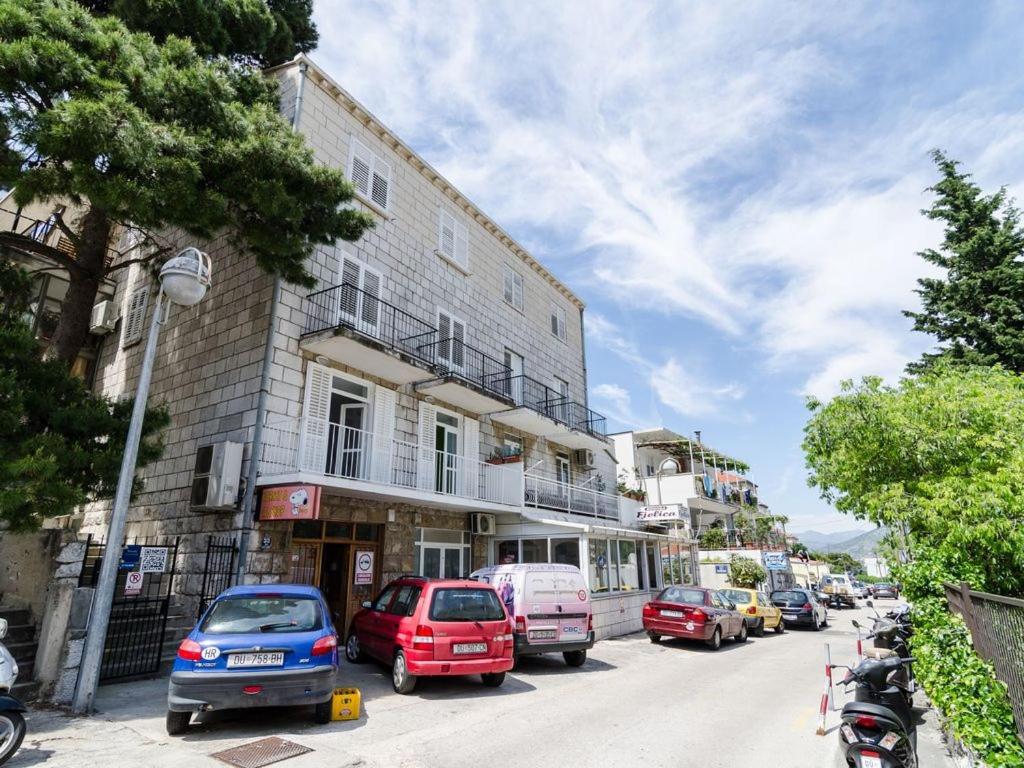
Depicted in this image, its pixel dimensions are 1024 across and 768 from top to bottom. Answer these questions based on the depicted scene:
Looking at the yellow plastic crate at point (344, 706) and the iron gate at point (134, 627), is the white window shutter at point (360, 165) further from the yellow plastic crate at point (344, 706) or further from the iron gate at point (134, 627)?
the yellow plastic crate at point (344, 706)

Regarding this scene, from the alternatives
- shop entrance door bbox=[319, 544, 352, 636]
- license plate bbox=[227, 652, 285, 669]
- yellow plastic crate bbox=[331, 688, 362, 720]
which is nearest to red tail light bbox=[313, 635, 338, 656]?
license plate bbox=[227, 652, 285, 669]

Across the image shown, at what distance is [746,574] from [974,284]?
1789 centimetres

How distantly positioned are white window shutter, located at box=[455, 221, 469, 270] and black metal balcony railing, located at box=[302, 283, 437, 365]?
348 cm

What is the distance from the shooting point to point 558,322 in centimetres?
2445

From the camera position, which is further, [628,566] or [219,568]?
[628,566]

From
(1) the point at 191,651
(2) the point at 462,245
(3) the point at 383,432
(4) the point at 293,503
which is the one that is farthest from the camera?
(2) the point at 462,245

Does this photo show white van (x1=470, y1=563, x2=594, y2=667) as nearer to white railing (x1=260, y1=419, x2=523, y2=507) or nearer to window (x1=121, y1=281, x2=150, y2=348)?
white railing (x1=260, y1=419, x2=523, y2=507)

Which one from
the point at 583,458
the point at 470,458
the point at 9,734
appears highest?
the point at 583,458

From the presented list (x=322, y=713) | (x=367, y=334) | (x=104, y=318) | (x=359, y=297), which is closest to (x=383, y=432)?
(x=367, y=334)

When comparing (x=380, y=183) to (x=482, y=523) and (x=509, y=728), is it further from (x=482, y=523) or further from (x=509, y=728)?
(x=509, y=728)

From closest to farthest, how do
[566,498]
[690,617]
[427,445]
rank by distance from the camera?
[690,617]
[427,445]
[566,498]

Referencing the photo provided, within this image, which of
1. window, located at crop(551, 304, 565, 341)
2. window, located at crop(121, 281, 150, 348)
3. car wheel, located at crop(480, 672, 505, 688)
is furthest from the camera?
window, located at crop(551, 304, 565, 341)

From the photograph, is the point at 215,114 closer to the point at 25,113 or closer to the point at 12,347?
the point at 25,113

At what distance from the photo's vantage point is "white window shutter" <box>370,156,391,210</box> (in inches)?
625
